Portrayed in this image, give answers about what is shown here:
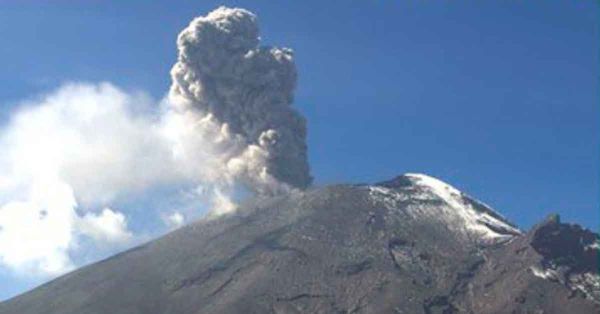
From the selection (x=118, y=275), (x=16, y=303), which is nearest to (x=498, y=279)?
(x=118, y=275)

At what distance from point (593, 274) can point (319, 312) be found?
50.2 metres

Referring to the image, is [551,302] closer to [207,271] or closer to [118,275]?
[207,271]

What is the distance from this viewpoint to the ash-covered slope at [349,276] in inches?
6565

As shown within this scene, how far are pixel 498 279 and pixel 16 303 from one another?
88869 mm

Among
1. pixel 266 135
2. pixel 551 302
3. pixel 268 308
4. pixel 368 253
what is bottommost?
pixel 551 302

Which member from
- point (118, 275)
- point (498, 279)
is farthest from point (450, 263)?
point (118, 275)

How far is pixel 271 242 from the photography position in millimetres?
193250

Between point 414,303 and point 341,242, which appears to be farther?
point 341,242

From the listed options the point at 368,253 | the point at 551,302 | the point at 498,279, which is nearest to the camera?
the point at 551,302

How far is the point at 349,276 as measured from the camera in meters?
178

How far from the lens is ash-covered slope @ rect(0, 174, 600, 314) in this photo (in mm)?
166750

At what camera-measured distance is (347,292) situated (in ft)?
564

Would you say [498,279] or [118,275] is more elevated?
[118,275]

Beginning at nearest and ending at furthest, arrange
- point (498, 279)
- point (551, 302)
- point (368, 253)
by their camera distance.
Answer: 1. point (551, 302)
2. point (498, 279)
3. point (368, 253)
